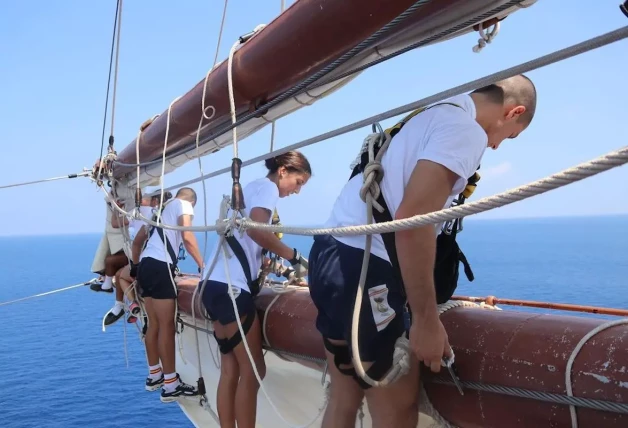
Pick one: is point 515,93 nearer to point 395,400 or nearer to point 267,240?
point 395,400

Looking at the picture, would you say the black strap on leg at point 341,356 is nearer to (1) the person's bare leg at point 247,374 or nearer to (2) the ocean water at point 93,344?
(1) the person's bare leg at point 247,374

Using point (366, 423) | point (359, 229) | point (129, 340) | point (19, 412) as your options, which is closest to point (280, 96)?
point (359, 229)

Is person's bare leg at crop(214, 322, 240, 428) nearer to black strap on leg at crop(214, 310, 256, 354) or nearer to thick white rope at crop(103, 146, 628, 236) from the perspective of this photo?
black strap on leg at crop(214, 310, 256, 354)

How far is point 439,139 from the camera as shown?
143 centimetres

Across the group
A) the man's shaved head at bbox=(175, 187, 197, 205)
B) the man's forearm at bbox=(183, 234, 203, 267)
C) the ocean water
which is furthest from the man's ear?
the ocean water

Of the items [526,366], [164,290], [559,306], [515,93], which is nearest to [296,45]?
[515,93]

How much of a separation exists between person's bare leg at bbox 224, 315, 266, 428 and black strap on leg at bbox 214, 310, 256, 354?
0.01 m

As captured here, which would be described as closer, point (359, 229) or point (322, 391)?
point (359, 229)

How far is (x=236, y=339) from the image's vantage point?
282 centimetres

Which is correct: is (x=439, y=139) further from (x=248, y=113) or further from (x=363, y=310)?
(x=248, y=113)

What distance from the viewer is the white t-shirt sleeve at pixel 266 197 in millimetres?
2701

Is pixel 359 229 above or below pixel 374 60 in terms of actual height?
below

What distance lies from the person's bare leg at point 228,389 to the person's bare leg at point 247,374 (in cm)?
8

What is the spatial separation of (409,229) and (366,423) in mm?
1322
